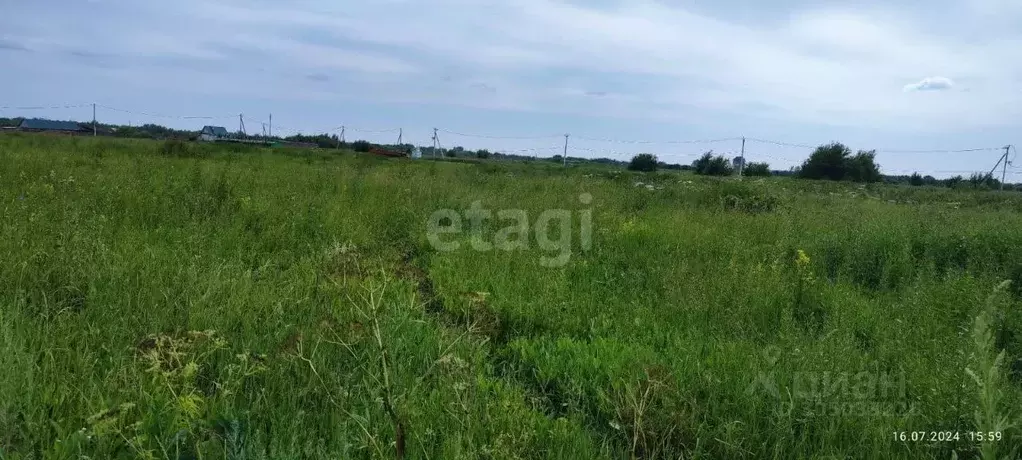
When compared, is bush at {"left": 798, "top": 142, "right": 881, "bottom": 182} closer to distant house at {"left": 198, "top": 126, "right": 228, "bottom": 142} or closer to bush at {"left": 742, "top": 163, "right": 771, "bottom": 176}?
bush at {"left": 742, "top": 163, "right": 771, "bottom": 176}

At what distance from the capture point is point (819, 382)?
2.83m

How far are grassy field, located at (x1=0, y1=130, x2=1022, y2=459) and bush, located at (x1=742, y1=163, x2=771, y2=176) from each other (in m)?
32.6

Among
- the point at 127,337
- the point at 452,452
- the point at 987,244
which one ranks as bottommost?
the point at 452,452

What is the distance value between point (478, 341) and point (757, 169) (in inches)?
1520

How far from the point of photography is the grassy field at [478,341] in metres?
2.26

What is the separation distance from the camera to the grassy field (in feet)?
7.40

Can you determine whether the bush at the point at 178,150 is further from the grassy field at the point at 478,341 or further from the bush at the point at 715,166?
the bush at the point at 715,166

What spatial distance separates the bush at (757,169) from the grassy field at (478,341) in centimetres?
3258

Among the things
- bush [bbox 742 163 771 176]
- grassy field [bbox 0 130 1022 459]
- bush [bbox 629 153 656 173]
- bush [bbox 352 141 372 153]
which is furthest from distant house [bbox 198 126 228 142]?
grassy field [bbox 0 130 1022 459]

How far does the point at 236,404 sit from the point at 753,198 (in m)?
10.4

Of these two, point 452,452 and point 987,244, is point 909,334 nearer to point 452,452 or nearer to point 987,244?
point 452,452

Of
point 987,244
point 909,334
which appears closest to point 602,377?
point 909,334
